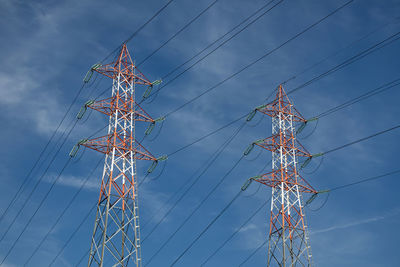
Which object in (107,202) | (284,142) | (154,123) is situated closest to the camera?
(107,202)

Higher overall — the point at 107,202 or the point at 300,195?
the point at 300,195

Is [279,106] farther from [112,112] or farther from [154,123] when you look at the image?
[112,112]

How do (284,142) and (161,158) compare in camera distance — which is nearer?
(161,158)

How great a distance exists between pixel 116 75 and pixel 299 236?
20336mm

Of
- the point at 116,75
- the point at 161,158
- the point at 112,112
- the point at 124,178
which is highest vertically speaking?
the point at 116,75

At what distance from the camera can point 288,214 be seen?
4041cm

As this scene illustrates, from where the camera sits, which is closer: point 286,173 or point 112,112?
point 112,112

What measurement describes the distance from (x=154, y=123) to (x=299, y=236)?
1521 centimetres

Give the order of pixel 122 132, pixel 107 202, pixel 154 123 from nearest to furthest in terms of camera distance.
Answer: pixel 107 202, pixel 122 132, pixel 154 123

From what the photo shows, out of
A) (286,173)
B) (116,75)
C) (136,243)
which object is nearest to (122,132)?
(116,75)

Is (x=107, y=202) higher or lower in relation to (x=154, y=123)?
lower

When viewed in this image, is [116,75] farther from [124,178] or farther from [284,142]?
[284,142]

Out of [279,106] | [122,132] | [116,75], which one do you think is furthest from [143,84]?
[279,106]

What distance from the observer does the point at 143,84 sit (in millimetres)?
42625
